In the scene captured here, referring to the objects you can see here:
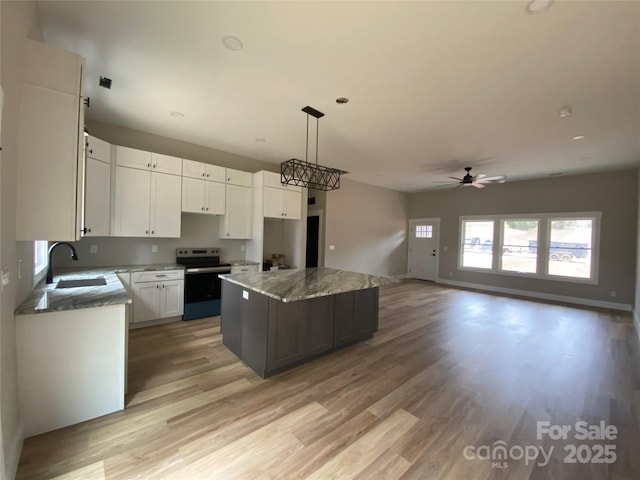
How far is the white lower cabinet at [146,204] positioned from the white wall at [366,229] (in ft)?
11.4

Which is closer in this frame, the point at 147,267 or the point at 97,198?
the point at 97,198

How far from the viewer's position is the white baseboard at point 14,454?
4.67 feet

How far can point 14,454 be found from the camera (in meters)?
1.54

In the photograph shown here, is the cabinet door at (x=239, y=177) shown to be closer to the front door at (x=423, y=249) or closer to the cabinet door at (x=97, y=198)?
the cabinet door at (x=97, y=198)

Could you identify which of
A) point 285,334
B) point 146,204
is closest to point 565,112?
point 285,334

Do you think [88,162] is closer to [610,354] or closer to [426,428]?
[426,428]

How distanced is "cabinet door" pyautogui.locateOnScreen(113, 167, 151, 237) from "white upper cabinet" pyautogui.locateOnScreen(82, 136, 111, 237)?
11cm

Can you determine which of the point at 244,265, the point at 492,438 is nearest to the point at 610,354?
the point at 492,438

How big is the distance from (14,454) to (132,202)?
2967 millimetres

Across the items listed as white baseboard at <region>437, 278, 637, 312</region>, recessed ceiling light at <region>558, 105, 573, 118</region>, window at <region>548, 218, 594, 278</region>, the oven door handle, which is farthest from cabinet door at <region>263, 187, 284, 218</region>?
window at <region>548, 218, 594, 278</region>

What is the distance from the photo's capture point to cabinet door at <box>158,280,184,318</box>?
12.7 feet

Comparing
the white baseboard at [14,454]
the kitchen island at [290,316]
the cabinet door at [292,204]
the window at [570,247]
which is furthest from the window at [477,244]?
the white baseboard at [14,454]

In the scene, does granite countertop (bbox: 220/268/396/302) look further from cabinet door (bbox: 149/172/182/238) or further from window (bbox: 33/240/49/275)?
window (bbox: 33/240/49/275)

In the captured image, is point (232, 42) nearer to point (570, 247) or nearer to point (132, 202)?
point (132, 202)
